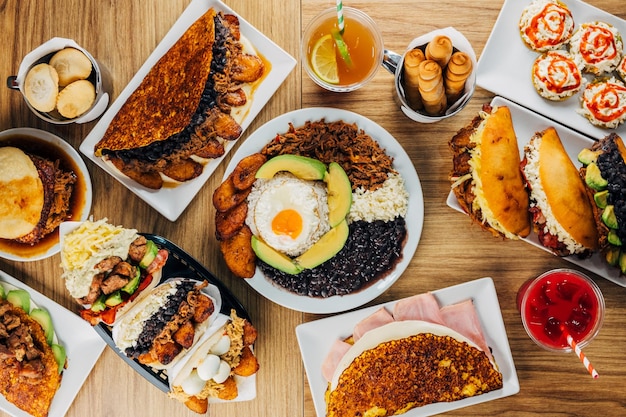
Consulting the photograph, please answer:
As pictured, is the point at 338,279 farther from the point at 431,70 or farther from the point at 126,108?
the point at 126,108

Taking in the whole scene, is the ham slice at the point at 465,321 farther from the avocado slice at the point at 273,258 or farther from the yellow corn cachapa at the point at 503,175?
the avocado slice at the point at 273,258

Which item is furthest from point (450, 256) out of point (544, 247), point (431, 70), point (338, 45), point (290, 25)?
point (290, 25)

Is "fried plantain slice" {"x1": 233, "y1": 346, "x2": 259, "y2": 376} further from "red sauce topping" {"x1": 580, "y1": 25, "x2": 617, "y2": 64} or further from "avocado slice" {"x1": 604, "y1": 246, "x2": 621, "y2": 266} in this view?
"red sauce topping" {"x1": 580, "y1": 25, "x2": 617, "y2": 64}

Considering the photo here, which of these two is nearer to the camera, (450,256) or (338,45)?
(338,45)

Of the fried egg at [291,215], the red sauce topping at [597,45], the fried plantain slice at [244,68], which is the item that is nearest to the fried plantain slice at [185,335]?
the fried egg at [291,215]

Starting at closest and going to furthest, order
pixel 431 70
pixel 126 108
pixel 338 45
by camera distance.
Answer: pixel 431 70, pixel 338 45, pixel 126 108

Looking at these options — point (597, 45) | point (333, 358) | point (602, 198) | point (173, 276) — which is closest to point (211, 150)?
point (173, 276)

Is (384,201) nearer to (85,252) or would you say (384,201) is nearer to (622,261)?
(622,261)
